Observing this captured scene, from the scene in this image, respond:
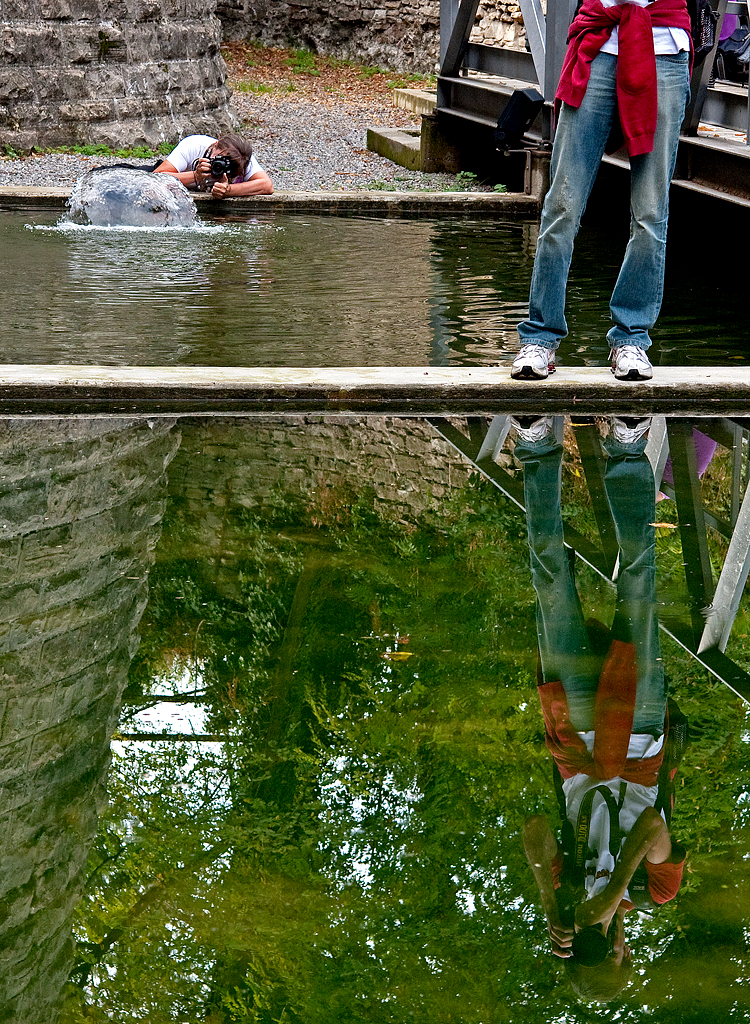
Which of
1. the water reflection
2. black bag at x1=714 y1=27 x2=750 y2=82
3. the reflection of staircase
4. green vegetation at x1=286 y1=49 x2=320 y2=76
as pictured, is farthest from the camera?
green vegetation at x1=286 y1=49 x2=320 y2=76

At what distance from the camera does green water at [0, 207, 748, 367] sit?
521cm

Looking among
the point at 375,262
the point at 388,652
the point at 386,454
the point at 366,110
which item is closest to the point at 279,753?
the point at 388,652

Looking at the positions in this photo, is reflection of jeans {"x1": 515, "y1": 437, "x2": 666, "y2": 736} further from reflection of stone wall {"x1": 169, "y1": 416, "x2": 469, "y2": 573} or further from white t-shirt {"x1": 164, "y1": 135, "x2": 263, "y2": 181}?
white t-shirt {"x1": 164, "y1": 135, "x2": 263, "y2": 181}

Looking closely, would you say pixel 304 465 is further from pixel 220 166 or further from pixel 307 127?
pixel 307 127

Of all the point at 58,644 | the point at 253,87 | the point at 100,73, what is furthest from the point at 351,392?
the point at 253,87

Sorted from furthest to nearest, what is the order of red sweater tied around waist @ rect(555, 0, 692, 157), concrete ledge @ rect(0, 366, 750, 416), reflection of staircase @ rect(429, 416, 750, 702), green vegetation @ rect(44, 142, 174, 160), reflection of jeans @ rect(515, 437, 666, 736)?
green vegetation @ rect(44, 142, 174, 160) < concrete ledge @ rect(0, 366, 750, 416) < red sweater tied around waist @ rect(555, 0, 692, 157) < reflection of staircase @ rect(429, 416, 750, 702) < reflection of jeans @ rect(515, 437, 666, 736)

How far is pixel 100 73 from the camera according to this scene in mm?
12727

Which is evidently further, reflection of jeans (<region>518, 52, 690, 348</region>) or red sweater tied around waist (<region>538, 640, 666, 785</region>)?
reflection of jeans (<region>518, 52, 690, 348</region>)

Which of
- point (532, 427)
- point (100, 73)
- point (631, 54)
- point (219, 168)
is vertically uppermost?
point (631, 54)

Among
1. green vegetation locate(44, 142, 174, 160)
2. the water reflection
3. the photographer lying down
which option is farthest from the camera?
the water reflection

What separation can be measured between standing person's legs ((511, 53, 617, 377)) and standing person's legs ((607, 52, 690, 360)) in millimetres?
152

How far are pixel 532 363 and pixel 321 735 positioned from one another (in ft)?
7.71

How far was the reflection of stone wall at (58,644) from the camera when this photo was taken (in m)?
1.91

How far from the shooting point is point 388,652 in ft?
8.80
